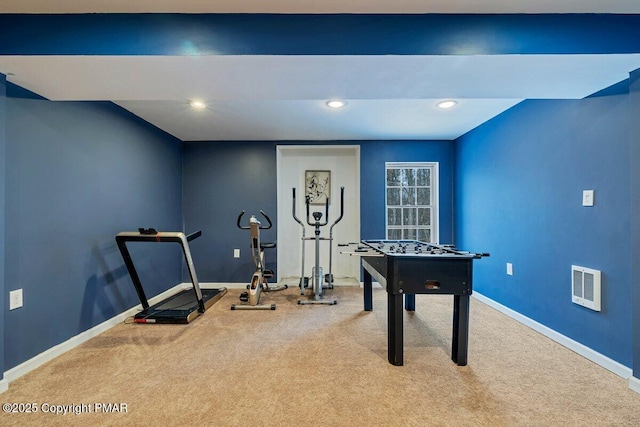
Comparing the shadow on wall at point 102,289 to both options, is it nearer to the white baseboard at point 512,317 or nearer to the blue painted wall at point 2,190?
the white baseboard at point 512,317

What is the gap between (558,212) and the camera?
2.36m

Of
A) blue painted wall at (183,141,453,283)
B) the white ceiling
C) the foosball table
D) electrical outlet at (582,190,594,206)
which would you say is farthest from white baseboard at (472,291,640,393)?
the white ceiling

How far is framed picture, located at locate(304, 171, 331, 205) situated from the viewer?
477cm

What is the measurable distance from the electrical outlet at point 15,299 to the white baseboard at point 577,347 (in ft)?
13.3

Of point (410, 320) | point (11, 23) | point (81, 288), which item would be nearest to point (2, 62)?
point (11, 23)

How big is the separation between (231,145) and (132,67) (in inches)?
101

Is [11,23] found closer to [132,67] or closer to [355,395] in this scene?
[132,67]

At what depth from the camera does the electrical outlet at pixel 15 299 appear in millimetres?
1827

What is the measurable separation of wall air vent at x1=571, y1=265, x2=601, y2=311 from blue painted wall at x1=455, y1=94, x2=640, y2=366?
0.05 meters

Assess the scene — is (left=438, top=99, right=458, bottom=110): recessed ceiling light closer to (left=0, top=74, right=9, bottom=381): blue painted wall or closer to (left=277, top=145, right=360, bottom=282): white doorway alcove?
(left=277, top=145, right=360, bottom=282): white doorway alcove

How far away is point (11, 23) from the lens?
1.58 metres

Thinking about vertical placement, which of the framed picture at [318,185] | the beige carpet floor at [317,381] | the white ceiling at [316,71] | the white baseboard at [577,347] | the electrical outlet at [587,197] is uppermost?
the white ceiling at [316,71]

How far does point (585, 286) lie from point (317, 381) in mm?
2152

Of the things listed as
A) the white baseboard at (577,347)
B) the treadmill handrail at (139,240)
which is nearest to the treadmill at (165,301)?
the treadmill handrail at (139,240)
